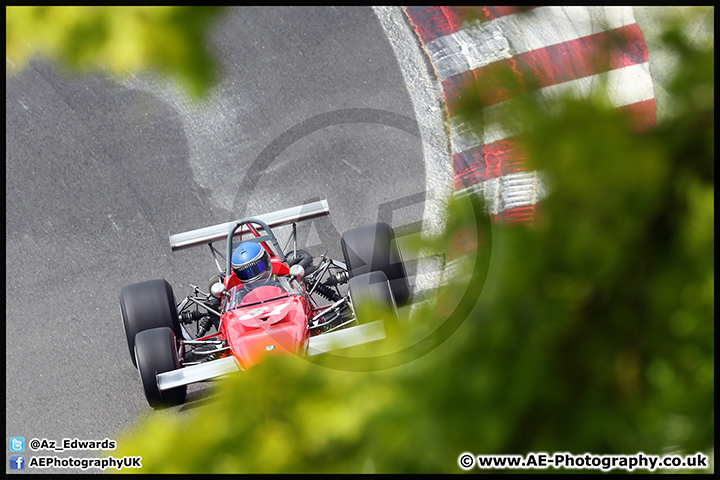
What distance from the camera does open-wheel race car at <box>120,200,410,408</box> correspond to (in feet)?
15.6

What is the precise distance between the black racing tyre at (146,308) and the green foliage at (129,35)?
12.1 feet

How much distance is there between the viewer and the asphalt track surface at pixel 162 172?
19.5 feet

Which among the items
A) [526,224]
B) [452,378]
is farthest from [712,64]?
[452,378]

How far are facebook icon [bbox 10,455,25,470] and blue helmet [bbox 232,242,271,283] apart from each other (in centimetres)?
234

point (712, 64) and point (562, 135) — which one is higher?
point (712, 64)

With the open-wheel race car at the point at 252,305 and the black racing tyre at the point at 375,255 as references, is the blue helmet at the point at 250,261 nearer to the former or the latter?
the open-wheel race car at the point at 252,305

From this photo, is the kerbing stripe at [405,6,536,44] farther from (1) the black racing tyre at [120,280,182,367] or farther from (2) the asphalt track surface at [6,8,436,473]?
(1) the black racing tyre at [120,280,182,367]

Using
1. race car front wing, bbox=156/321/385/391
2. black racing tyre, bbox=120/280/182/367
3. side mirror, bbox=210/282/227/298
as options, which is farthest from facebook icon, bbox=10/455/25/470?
side mirror, bbox=210/282/227/298

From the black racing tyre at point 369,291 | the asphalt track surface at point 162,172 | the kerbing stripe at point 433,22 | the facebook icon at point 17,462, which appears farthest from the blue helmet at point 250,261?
the kerbing stripe at point 433,22

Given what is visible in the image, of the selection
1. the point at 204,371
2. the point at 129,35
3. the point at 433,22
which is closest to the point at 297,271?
the point at 204,371

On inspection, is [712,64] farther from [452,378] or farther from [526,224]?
[452,378]

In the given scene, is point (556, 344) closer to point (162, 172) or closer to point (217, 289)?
point (217, 289)

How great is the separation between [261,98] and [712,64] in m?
6.02

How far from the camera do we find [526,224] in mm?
1493
